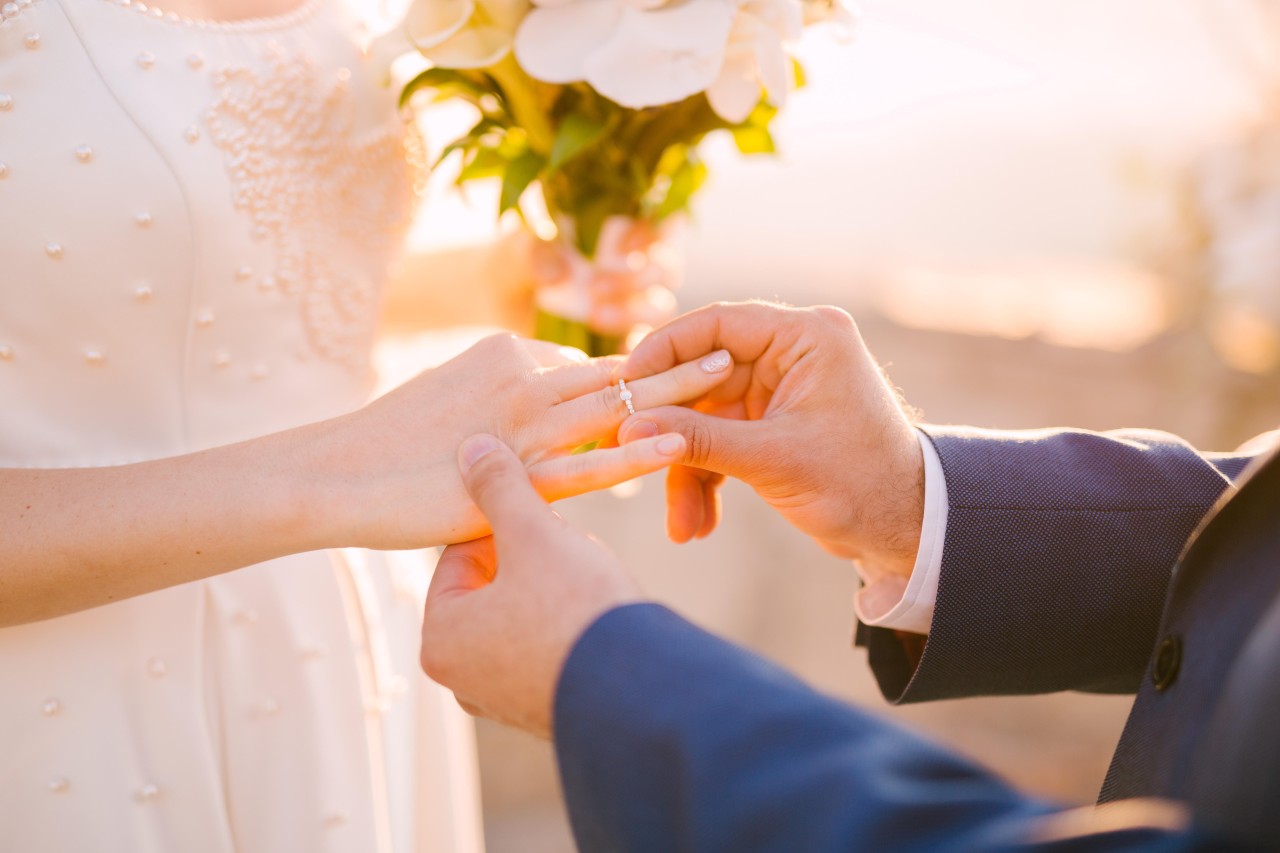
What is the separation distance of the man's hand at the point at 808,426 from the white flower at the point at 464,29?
0.48 meters

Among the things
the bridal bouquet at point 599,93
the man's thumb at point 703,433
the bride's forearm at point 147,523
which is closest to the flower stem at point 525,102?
the bridal bouquet at point 599,93

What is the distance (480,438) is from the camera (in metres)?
1.07

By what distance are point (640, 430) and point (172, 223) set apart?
2.06ft

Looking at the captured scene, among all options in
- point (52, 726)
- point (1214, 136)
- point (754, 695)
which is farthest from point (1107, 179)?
point (52, 726)

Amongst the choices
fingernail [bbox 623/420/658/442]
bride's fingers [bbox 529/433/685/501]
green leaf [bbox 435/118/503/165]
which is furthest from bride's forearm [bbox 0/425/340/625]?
green leaf [bbox 435/118/503/165]

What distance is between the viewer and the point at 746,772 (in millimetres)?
688

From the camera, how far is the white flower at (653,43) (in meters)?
1.19

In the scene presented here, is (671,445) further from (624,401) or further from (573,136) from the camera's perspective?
(573,136)

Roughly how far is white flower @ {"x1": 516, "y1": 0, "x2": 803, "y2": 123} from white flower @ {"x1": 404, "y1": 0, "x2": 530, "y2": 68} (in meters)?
0.03

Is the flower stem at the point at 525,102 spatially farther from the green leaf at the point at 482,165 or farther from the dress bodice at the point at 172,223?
the dress bodice at the point at 172,223

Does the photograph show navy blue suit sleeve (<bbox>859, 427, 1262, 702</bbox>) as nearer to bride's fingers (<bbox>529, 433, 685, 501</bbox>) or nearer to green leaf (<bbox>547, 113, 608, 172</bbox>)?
bride's fingers (<bbox>529, 433, 685, 501</bbox>)

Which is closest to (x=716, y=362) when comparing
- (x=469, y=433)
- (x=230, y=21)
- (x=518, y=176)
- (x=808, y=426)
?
(x=808, y=426)

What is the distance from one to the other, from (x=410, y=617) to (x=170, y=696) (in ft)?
1.32

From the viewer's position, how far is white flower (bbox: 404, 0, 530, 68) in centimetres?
124
